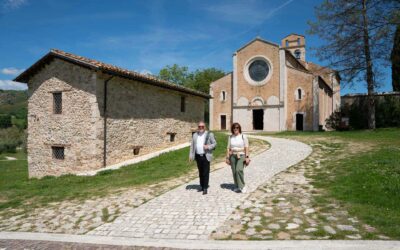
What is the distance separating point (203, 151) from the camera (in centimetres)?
716

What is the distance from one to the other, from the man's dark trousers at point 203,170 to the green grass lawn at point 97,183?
2.59 metres

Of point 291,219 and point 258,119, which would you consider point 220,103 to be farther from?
point 291,219

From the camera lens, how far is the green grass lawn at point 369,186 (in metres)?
4.91

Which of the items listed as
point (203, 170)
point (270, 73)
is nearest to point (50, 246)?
point (203, 170)

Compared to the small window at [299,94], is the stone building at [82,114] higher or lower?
lower

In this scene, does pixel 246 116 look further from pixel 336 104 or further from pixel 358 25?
pixel 336 104

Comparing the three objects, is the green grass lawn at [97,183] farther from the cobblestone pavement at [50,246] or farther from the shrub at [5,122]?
the shrub at [5,122]

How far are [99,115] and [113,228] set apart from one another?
29.2 ft

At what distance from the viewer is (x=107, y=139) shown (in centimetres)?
1367

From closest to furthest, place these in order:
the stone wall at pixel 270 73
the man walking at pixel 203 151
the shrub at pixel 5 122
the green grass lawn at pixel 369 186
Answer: the green grass lawn at pixel 369 186 < the man walking at pixel 203 151 < the stone wall at pixel 270 73 < the shrub at pixel 5 122

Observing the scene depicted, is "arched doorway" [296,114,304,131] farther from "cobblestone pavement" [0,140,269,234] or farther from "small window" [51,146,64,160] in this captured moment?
"cobblestone pavement" [0,140,269,234]

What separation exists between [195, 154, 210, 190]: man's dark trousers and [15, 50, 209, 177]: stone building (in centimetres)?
746

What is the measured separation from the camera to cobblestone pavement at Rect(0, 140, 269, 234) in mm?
5512

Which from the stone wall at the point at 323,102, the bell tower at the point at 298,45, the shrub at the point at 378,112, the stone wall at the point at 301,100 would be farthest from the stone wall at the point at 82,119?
the bell tower at the point at 298,45
